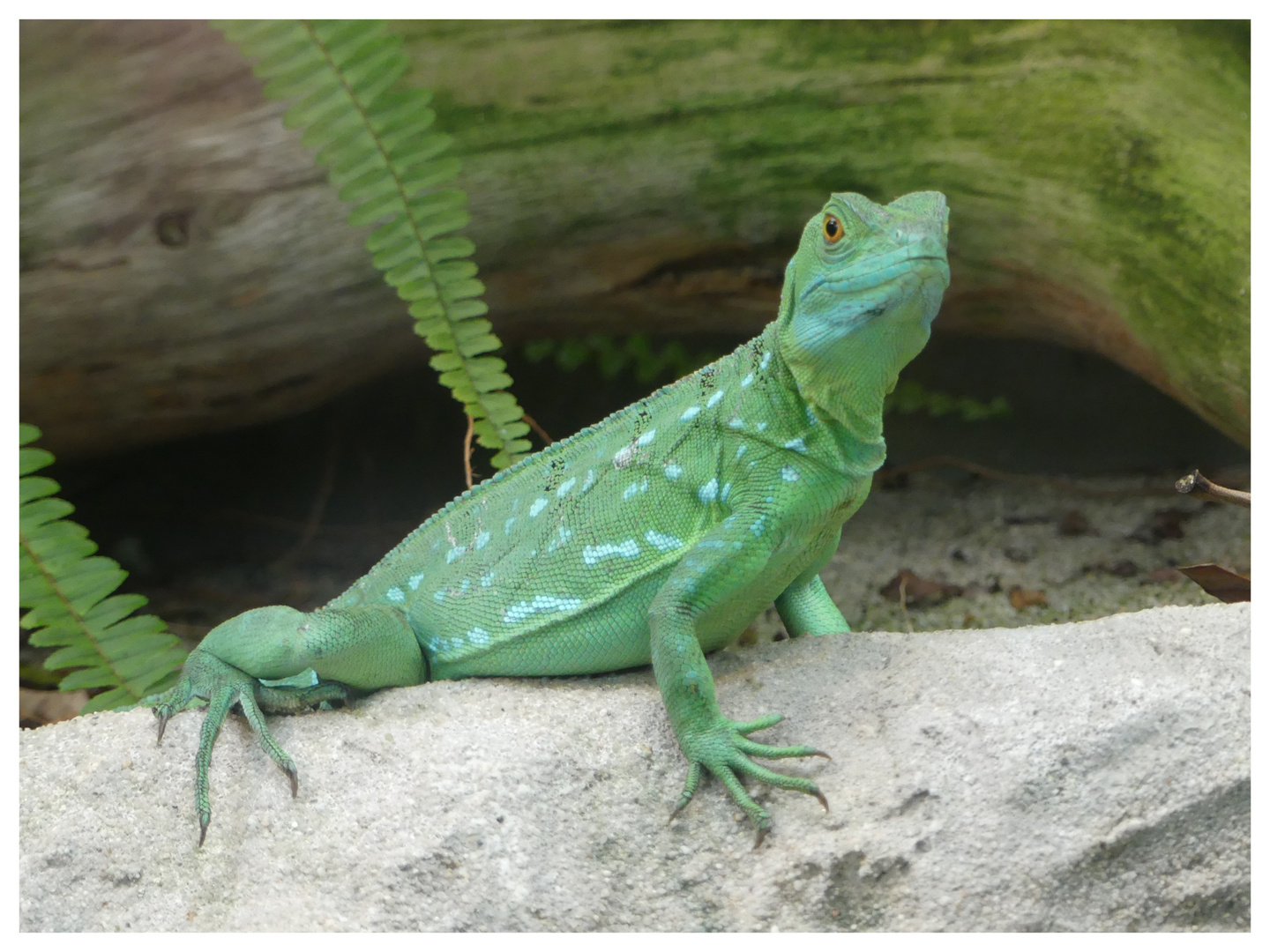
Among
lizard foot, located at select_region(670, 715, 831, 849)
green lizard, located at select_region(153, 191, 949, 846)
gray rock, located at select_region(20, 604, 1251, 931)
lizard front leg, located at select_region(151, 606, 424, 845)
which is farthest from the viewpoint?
lizard front leg, located at select_region(151, 606, 424, 845)

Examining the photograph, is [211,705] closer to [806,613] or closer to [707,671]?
[707,671]

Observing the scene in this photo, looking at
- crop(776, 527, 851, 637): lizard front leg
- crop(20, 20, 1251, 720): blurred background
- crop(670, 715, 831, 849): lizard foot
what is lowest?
crop(776, 527, 851, 637): lizard front leg

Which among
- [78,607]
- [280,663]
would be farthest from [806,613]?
[78,607]

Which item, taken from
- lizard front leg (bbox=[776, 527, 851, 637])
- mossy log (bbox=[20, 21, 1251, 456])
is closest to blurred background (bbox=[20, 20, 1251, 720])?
mossy log (bbox=[20, 21, 1251, 456])

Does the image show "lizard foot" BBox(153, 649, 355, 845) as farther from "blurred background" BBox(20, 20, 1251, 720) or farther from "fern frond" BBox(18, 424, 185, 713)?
"blurred background" BBox(20, 20, 1251, 720)

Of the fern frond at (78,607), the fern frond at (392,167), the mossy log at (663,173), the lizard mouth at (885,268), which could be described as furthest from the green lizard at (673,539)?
the mossy log at (663,173)

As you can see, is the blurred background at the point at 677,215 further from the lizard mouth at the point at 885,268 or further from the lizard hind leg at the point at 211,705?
the lizard hind leg at the point at 211,705

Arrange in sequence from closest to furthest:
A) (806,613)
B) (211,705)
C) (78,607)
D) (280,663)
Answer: (211,705)
(280,663)
(806,613)
(78,607)
